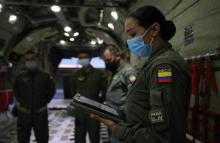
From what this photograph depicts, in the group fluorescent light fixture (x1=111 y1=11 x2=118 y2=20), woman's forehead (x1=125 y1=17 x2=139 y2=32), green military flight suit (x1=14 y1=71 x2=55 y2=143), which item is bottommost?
green military flight suit (x1=14 y1=71 x2=55 y2=143)

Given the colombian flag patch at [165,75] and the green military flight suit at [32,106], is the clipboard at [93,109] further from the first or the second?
the green military flight suit at [32,106]

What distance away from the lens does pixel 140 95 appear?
1666 millimetres

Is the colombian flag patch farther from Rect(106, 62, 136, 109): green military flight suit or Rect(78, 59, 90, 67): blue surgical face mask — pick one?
Rect(78, 59, 90, 67): blue surgical face mask

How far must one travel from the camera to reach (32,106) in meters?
5.01

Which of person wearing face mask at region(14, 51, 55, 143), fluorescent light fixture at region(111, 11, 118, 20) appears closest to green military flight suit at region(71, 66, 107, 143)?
person wearing face mask at region(14, 51, 55, 143)

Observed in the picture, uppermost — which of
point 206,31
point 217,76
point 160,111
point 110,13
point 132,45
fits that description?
point 110,13

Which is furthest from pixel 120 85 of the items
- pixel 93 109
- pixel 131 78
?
pixel 93 109

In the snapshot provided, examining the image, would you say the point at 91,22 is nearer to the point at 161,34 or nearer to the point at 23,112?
the point at 23,112

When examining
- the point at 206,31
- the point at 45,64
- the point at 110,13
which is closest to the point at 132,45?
the point at 206,31

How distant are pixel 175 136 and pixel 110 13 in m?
6.07

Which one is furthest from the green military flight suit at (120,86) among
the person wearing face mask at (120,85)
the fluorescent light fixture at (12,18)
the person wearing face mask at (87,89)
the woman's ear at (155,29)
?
the fluorescent light fixture at (12,18)

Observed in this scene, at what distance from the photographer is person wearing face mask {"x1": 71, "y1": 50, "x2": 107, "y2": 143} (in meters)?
5.13

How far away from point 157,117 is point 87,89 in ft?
12.4

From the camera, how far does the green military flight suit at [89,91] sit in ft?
16.8
